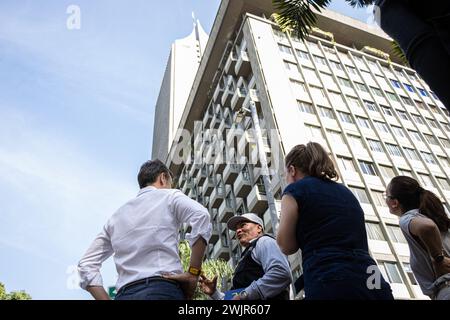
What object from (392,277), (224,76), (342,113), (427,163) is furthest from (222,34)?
(392,277)

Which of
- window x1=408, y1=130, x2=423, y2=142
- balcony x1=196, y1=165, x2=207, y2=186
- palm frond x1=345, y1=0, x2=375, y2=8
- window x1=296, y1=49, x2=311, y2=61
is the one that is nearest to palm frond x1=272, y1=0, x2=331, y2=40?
palm frond x1=345, y1=0, x2=375, y2=8

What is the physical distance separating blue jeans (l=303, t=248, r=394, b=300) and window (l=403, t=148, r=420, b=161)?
96.2 ft

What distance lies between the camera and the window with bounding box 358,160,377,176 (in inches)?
973

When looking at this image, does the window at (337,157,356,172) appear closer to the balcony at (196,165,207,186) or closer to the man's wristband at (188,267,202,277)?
the balcony at (196,165,207,186)

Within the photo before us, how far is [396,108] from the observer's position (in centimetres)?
3241

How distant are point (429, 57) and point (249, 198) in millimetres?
23592

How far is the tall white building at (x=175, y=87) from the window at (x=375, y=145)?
1054 inches

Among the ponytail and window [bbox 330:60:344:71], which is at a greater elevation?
window [bbox 330:60:344:71]

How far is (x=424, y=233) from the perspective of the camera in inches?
93.1

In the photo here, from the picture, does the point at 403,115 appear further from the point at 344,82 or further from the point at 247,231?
the point at 247,231

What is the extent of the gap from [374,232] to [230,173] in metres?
11.8

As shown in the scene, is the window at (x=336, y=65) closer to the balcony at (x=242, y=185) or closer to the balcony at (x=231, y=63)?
the balcony at (x=231, y=63)

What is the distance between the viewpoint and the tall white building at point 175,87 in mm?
50031

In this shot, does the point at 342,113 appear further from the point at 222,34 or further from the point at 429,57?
the point at 429,57
